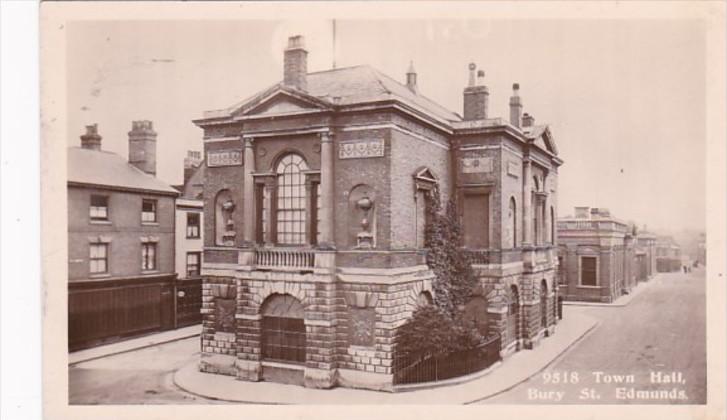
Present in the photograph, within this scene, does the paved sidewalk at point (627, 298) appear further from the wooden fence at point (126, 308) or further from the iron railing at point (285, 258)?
the wooden fence at point (126, 308)

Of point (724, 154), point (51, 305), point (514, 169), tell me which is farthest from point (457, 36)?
point (51, 305)

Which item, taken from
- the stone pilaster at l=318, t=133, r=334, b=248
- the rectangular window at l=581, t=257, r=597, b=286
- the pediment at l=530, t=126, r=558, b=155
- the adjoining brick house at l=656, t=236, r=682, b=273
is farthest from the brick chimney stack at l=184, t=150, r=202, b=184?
the rectangular window at l=581, t=257, r=597, b=286

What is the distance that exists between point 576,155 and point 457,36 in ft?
10.0

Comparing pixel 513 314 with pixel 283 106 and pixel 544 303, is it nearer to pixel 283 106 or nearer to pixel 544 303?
pixel 544 303

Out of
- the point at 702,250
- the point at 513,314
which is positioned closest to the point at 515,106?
the point at 702,250

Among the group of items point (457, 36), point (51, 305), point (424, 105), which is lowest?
point (51, 305)

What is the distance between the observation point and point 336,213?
1118cm

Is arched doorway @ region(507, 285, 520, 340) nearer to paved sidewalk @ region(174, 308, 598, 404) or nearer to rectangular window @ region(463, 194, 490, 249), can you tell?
paved sidewalk @ region(174, 308, 598, 404)

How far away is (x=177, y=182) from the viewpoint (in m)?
11.2

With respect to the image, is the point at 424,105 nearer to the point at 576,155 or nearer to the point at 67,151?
the point at 576,155

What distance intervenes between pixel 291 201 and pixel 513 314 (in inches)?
205

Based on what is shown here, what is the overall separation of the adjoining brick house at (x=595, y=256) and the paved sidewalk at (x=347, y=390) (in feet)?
7.76

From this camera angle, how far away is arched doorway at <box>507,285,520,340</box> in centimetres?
1290

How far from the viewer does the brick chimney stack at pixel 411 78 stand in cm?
1048
